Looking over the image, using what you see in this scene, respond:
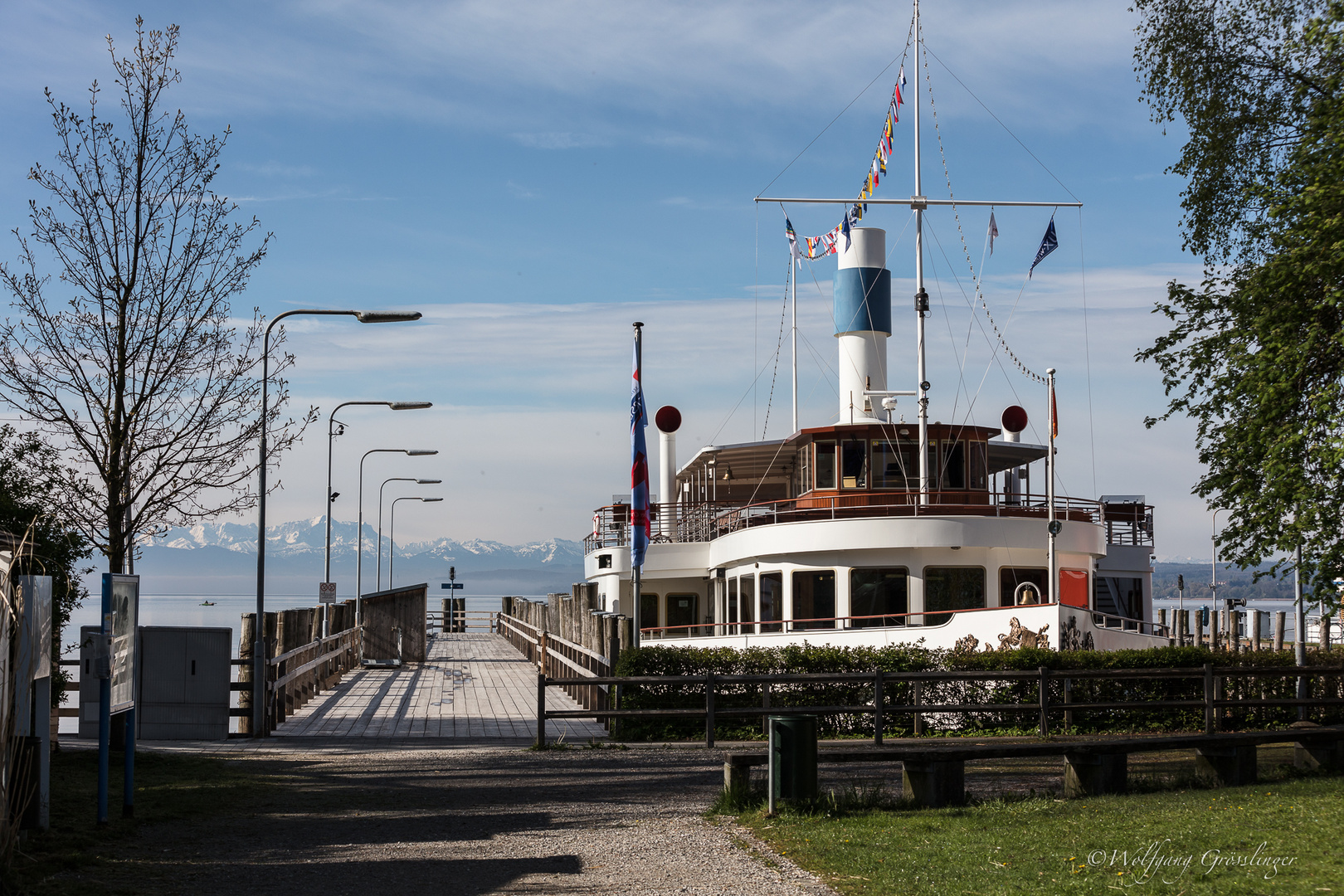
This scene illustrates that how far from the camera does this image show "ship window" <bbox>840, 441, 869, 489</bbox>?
26.1 m

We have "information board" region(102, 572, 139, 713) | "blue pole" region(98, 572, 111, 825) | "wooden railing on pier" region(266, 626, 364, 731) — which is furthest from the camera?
"wooden railing on pier" region(266, 626, 364, 731)

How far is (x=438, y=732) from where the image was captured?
18875mm

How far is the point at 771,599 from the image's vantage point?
81.0 ft

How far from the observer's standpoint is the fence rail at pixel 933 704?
16312mm

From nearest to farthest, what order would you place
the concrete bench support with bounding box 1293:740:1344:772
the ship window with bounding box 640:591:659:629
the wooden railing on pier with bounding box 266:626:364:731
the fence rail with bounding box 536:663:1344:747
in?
the concrete bench support with bounding box 1293:740:1344:772 < the fence rail with bounding box 536:663:1344:747 < the wooden railing on pier with bounding box 266:626:364:731 < the ship window with bounding box 640:591:659:629

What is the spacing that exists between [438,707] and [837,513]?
874 cm

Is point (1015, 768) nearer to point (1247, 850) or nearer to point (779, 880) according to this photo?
point (1247, 850)

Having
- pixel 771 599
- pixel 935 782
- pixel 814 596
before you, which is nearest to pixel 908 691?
pixel 814 596

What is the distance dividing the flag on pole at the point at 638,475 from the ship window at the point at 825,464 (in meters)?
6.91

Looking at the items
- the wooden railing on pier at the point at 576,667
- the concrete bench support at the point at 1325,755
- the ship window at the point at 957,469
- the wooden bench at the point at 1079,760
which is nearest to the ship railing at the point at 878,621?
the wooden railing on pier at the point at 576,667

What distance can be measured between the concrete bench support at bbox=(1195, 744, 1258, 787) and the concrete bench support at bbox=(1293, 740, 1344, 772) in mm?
1223

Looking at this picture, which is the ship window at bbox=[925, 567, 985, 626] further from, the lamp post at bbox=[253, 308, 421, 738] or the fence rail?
the lamp post at bbox=[253, 308, 421, 738]

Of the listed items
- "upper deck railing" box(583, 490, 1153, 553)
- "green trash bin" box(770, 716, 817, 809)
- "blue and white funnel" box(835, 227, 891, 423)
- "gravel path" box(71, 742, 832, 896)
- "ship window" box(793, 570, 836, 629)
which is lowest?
"gravel path" box(71, 742, 832, 896)

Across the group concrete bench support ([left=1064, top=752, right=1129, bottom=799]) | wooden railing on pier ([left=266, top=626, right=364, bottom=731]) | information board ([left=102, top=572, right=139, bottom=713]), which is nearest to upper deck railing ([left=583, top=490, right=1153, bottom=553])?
wooden railing on pier ([left=266, top=626, right=364, bottom=731])
